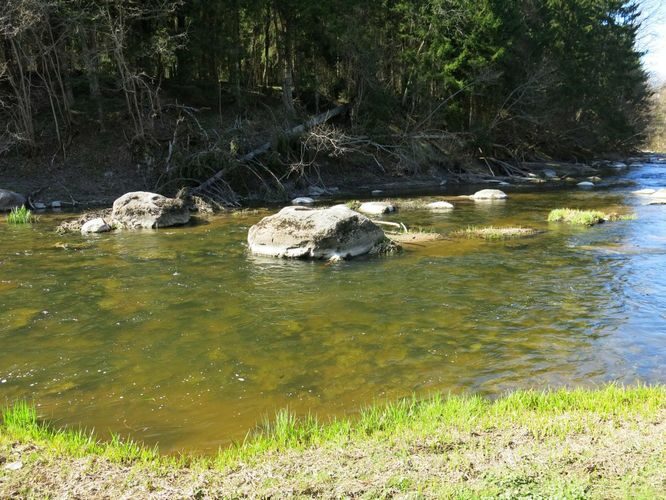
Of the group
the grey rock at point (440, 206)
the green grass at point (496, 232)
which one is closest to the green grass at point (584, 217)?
the green grass at point (496, 232)

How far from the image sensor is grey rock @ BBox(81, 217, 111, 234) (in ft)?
51.9

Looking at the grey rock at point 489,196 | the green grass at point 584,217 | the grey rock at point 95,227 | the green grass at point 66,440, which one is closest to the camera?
the green grass at point 66,440

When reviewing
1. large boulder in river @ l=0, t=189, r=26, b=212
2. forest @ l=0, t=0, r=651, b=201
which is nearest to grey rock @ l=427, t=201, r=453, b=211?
forest @ l=0, t=0, r=651, b=201

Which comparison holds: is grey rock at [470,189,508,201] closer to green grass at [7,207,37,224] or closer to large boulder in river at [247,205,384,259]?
large boulder in river at [247,205,384,259]

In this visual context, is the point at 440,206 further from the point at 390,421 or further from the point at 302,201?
the point at 390,421

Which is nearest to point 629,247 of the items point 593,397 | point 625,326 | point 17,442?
point 625,326

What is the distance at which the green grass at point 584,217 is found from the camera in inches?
668

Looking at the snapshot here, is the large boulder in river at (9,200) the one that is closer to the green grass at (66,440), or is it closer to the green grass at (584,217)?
the green grass at (66,440)

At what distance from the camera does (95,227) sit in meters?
15.9

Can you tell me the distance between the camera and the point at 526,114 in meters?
34.7

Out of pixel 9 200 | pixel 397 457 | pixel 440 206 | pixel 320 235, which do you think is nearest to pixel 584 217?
pixel 440 206

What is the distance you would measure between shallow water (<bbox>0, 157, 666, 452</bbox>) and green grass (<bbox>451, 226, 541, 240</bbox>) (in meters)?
1.09

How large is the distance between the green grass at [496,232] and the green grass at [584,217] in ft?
6.09

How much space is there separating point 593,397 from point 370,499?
2.91 m
